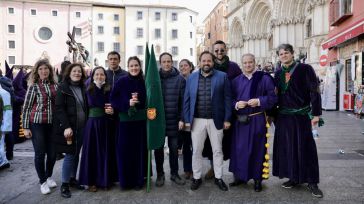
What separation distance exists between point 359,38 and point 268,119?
11.5 metres

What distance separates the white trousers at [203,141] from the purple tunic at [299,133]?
890 mm

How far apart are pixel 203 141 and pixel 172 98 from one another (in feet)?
2.73

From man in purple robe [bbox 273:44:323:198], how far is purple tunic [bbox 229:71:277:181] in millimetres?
256

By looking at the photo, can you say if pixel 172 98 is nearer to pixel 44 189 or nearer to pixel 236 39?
pixel 44 189

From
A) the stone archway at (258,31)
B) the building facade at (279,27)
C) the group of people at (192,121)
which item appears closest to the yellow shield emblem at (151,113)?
the group of people at (192,121)

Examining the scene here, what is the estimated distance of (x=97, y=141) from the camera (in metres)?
4.64

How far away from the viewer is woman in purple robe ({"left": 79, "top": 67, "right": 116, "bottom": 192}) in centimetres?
463

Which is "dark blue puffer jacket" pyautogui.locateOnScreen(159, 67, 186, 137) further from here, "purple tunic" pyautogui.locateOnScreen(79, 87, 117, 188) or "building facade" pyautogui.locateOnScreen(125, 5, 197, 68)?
"building facade" pyautogui.locateOnScreen(125, 5, 197, 68)

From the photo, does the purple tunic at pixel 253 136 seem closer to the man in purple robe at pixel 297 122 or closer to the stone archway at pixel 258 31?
the man in purple robe at pixel 297 122

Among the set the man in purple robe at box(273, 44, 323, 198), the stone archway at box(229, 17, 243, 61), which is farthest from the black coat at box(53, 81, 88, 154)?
the stone archway at box(229, 17, 243, 61)

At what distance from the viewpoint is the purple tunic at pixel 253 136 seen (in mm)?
4484

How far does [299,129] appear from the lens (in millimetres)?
4457

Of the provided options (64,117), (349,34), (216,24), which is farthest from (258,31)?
(216,24)

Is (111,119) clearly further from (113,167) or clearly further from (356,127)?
(356,127)
